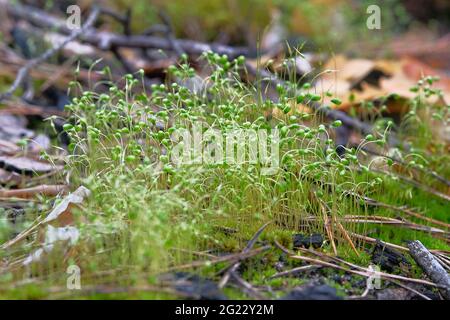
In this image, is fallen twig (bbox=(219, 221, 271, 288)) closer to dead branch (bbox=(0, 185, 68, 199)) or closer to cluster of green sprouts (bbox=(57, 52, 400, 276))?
cluster of green sprouts (bbox=(57, 52, 400, 276))

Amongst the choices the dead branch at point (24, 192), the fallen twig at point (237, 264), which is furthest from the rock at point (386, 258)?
the dead branch at point (24, 192)

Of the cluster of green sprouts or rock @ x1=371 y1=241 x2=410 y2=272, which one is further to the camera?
rock @ x1=371 y1=241 x2=410 y2=272

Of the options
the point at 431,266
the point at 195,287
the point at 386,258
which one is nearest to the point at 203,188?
the point at 195,287

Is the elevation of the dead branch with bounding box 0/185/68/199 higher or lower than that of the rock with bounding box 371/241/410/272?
higher

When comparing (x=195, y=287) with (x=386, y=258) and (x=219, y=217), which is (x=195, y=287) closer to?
(x=219, y=217)

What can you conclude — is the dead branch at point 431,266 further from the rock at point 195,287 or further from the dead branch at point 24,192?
the dead branch at point 24,192

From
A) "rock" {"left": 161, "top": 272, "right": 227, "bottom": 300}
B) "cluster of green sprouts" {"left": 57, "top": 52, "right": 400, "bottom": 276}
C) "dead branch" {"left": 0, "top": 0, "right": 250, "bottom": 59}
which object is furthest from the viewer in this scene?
"dead branch" {"left": 0, "top": 0, "right": 250, "bottom": 59}

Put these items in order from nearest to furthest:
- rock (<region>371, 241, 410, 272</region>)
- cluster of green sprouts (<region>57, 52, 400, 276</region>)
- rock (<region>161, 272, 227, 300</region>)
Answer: rock (<region>161, 272, 227, 300</region>)
cluster of green sprouts (<region>57, 52, 400, 276</region>)
rock (<region>371, 241, 410, 272</region>)

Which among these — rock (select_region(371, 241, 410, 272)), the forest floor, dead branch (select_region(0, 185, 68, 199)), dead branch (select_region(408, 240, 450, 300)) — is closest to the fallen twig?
the forest floor
